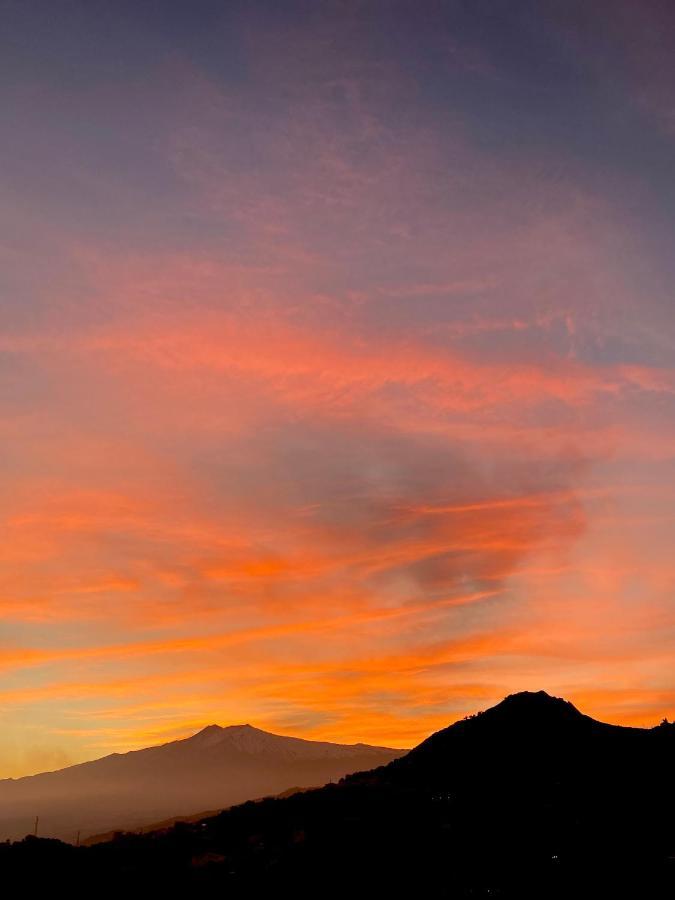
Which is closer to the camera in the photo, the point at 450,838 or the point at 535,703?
the point at 450,838

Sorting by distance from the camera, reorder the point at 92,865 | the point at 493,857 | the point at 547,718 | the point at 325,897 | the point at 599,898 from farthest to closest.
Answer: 1. the point at 547,718
2. the point at 92,865
3. the point at 493,857
4. the point at 325,897
5. the point at 599,898

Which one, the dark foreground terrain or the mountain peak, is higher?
the mountain peak

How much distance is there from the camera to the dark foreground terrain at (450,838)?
4541 centimetres

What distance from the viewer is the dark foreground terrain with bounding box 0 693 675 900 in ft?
149

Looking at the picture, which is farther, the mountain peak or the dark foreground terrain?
the mountain peak

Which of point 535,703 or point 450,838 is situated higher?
point 535,703

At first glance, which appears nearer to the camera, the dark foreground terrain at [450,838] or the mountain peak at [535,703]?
the dark foreground terrain at [450,838]

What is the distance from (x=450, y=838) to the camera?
51.6 metres

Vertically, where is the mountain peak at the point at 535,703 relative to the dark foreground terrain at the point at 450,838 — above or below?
above

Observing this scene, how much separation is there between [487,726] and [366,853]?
95.6ft

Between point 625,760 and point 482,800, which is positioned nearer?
point 482,800

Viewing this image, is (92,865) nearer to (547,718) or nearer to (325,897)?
(325,897)

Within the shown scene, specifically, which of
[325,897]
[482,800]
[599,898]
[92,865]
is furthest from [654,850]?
[92,865]

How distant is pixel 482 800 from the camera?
2341 inches
